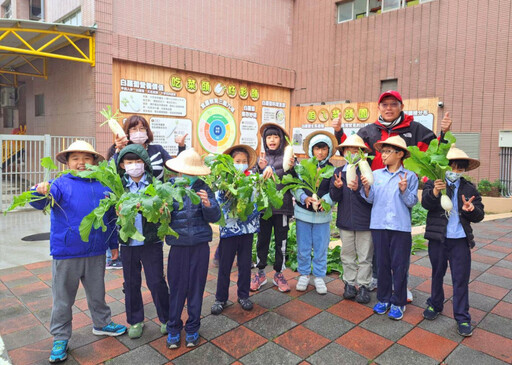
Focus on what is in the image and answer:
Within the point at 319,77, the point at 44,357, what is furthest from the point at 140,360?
the point at 319,77

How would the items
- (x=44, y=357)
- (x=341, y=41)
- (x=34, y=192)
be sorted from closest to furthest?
1. (x=34, y=192)
2. (x=44, y=357)
3. (x=341, y=41)

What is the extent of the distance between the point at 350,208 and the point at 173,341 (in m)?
2.15

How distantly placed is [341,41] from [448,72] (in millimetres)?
3629

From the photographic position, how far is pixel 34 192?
2.79 metres

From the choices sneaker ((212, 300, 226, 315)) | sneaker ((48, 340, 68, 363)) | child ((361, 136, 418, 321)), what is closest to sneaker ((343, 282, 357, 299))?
child ((361, 136, 418, 321))

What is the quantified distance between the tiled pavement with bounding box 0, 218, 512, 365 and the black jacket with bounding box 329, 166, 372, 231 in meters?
0.84

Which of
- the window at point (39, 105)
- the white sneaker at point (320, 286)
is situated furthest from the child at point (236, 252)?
the window at point (39, 105)

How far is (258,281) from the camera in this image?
173 inches

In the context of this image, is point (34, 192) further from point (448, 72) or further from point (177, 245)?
point (448, 72)

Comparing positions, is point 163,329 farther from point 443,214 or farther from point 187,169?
point 443,214

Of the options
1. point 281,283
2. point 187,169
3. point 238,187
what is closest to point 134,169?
point 187,169

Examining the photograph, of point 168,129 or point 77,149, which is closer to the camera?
point 77,149

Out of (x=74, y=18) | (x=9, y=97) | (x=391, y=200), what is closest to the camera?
(x=391, y=200)

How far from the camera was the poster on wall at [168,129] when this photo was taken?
406 inches
